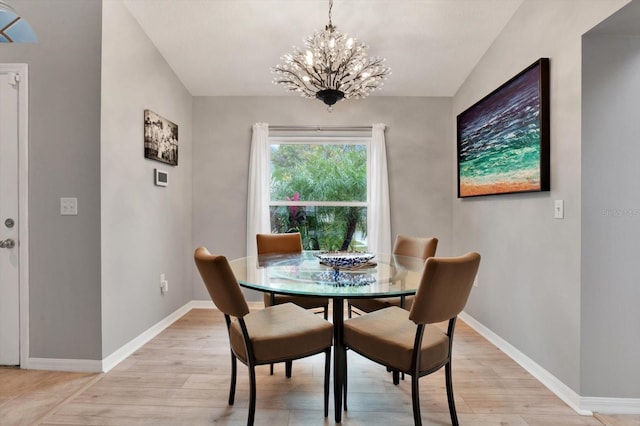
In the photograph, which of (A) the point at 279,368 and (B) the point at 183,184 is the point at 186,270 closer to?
(B) the point at 183,184

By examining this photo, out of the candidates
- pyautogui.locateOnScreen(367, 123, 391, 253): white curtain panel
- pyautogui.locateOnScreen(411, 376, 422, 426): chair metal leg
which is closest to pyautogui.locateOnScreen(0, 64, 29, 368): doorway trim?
pyautogui.locateOnScreen(411, 376, 422, 426): chair metal leg

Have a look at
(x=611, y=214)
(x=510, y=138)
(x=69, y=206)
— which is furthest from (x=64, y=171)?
(x=611, y=214)

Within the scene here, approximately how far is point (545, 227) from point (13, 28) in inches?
126

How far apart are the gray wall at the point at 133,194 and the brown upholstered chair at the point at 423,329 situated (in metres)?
1.74

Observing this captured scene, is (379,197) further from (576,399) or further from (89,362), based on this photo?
(89,362)

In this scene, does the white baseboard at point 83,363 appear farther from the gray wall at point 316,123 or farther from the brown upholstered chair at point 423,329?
the brown upholstered chair at point 423,329

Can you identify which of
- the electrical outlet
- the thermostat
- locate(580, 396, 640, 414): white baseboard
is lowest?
locate(580, 396, 640, 414): white baseboard

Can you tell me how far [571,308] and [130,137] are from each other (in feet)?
10.5

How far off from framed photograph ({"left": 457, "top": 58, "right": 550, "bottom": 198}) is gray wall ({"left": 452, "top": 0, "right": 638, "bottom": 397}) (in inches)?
2.4

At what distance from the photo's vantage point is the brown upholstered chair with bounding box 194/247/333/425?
1436 millimetres

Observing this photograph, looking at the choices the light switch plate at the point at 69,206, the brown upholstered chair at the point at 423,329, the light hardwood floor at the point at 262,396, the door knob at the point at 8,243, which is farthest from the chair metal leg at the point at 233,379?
the door knob at the point at 8,243

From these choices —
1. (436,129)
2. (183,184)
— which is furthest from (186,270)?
(436,129)

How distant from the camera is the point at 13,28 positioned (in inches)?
62.8

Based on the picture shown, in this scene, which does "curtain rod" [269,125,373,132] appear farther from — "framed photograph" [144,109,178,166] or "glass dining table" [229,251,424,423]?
"glass dining table" [229,251,424,423]
